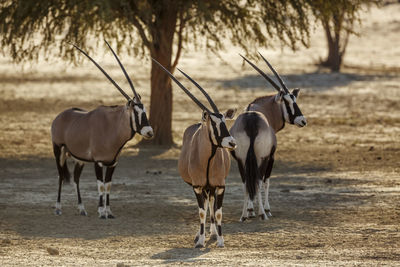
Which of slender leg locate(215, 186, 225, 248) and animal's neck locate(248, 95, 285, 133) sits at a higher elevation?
animal's neck locate(248, 95, 285, 133)

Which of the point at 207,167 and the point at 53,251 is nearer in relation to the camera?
the point at 53,251

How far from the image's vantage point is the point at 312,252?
8.43 metres

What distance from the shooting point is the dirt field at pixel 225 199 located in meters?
8.58

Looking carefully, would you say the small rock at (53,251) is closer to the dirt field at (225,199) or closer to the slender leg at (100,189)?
the dirt field at (225,199)

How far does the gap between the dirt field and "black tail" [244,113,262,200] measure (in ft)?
1.50

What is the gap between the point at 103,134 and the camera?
35.7ft

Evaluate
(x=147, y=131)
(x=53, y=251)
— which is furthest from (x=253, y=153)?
(x=53, y=251)

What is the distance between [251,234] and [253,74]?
23.4 meters

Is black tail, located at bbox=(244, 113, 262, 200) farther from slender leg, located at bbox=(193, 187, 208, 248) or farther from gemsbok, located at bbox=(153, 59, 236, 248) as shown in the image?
slender leg, located at bbox=(193, 187, 208, 248)

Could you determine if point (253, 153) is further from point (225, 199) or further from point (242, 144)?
point (225, 199)

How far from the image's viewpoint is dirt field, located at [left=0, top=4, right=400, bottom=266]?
8.58 metres

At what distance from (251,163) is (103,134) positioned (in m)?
1.89

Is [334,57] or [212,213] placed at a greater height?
[334,57]

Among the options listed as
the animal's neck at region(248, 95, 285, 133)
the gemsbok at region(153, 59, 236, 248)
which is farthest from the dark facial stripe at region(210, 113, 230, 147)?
the animal's neck at region(248, 95, 285, 133)
